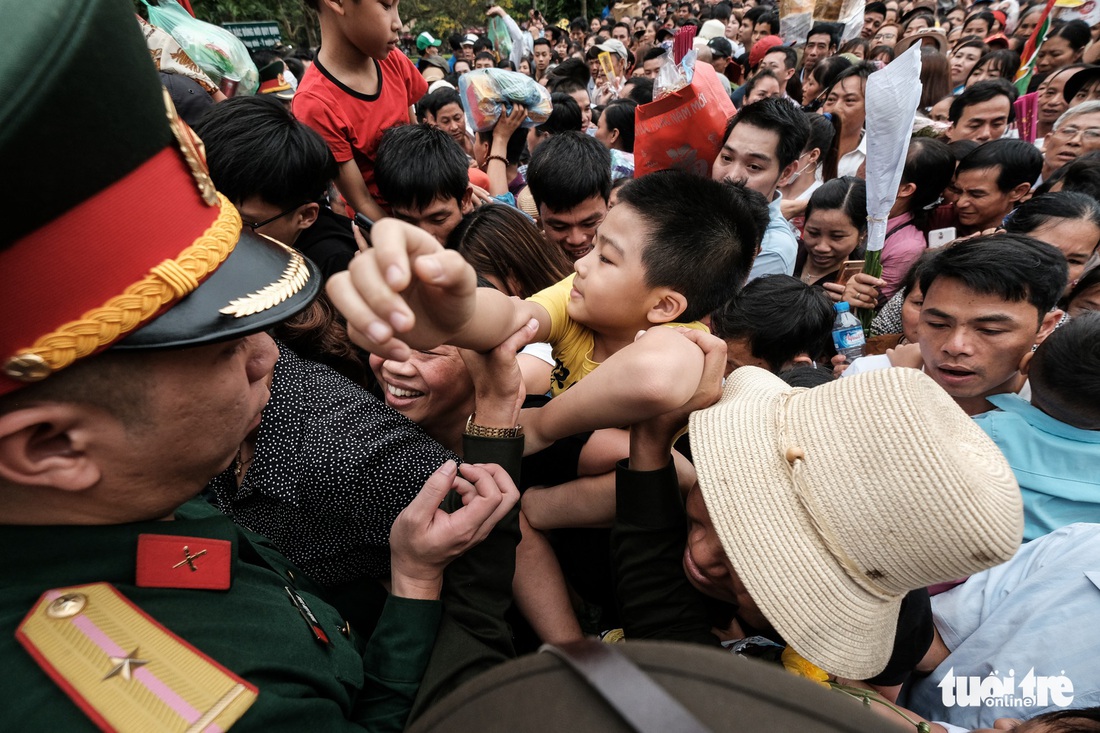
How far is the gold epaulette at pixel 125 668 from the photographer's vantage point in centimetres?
85

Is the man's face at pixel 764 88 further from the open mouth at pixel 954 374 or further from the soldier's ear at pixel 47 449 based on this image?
the soldier's ear at pixel 47 449

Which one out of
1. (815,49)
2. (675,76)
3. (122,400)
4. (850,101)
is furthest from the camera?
(815,49)

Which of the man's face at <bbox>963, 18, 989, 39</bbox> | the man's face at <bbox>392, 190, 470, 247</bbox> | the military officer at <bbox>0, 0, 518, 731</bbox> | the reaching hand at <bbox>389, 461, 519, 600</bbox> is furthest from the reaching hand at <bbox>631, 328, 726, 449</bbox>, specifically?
the man's face at <bbox>963, 18, 989, 39</bbox>

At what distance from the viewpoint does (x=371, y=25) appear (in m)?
3.05

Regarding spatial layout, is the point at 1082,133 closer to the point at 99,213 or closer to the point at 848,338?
the point at 848,338

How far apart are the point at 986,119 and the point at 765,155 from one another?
316cm

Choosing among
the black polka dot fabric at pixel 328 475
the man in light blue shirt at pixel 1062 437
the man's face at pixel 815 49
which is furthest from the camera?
the man's face at pixel 815 49

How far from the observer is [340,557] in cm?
166

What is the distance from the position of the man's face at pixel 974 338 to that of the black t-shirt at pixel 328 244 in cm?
267

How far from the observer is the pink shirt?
3902 millimetres

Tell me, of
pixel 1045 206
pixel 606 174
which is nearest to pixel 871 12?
pixel 1045 206

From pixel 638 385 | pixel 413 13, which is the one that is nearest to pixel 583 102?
pixel 638 385

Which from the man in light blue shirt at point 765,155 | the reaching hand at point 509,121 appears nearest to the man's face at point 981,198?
the man in light blue shirt at point 765,155

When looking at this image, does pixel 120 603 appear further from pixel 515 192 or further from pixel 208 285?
pixel 515 192
